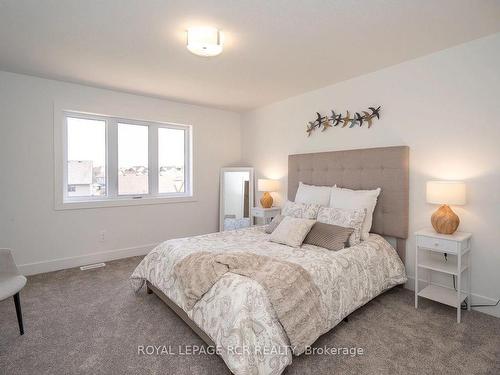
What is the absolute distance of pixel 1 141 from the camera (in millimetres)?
3158

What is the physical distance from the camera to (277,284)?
184 cm

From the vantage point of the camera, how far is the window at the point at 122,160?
3752 mm

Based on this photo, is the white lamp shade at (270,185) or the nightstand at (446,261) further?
the white lamp shade at (270,185)

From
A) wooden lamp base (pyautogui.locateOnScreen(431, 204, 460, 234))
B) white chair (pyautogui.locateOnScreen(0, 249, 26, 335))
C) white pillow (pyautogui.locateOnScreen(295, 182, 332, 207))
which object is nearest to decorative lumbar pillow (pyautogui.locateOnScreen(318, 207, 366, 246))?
white pillow (pyautogui.locateOnScreen(295, 182, 332, 207))

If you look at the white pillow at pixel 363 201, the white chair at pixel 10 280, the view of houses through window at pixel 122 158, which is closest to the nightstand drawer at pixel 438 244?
the white pillow at pixel 363 201

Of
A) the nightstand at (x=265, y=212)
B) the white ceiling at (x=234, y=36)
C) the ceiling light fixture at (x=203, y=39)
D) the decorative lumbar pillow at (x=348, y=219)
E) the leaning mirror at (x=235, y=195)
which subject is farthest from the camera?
the leaning mirror at (x=235, y=195)

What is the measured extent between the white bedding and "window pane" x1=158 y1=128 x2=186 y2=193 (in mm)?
1828

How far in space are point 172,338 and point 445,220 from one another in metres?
2.48

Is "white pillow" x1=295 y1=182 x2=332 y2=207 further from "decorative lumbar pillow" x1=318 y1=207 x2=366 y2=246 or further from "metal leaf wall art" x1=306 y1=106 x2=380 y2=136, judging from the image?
"metal leaf wall art" x1=306 y1=106 x2=380 y2=136

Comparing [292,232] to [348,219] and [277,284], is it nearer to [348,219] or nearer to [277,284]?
[348,219]

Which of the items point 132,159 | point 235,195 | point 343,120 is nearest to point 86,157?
point 132,159

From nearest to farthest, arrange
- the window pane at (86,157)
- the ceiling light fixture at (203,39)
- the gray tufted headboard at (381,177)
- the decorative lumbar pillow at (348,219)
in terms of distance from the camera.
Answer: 1. the ceiling light fixture at (203,39)
2. the decorative lumbar pillow at (348,219)
3. the gray tufted headboard at (381,177)
4. the window pane at (86,157)

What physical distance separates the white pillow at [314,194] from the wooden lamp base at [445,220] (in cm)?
111

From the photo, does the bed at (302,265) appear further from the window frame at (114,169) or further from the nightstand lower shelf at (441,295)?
the window frame at (114,169)
